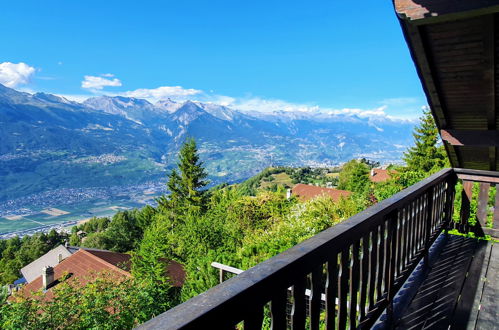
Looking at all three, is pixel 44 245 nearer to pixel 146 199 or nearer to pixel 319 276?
pixel 319 276

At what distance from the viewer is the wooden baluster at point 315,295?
122 cm

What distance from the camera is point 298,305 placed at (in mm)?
1145

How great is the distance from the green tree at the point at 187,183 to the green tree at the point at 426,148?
2086cm

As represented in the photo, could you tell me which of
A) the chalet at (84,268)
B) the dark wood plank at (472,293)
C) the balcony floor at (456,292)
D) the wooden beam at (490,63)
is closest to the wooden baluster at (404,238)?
the balcony floor at (456,292)

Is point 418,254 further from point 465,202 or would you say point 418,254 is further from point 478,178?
point 465,202

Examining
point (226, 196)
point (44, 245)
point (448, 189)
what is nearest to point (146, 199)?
point (44, 245)

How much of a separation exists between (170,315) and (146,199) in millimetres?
167066

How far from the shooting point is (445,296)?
8.23 feet

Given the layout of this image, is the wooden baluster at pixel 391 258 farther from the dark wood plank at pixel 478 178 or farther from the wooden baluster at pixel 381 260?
the dark wood plank at pixel 478 178

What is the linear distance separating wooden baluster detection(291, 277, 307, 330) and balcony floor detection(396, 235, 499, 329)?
132 cm

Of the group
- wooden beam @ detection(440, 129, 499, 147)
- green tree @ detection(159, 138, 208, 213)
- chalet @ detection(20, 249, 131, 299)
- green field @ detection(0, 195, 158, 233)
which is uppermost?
wooden beam @ detection(440, 129, 499, 147)

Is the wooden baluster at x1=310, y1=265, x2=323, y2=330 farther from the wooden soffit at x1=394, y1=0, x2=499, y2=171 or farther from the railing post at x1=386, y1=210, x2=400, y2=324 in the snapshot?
the wooden soffit at x1=394, y1=0, x2=499, y2=171

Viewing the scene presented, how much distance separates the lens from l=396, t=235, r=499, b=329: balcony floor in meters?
2.16

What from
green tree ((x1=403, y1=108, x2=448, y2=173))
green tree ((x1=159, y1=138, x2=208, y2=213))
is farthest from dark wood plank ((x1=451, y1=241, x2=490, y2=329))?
green tree ((x1=159, y1=138, x2=208, y2=213))
